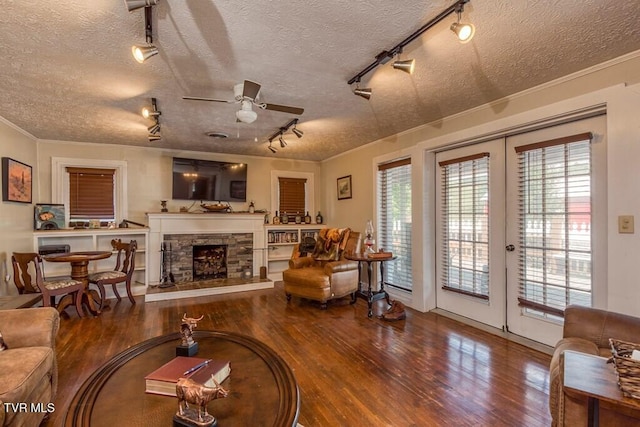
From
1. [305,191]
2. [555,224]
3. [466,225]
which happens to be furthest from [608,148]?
[305,191]

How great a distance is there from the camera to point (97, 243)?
15.3ft

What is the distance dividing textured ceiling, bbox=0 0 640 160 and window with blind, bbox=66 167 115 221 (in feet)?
4.16

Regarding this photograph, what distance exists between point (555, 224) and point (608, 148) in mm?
721

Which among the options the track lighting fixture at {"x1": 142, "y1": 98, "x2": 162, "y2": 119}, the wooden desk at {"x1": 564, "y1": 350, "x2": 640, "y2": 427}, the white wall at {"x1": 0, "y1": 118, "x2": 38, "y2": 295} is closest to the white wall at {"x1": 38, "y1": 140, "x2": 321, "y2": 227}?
the white wall at {"x1": 0, "y1": 118, "x2": 38, "y2": 295}

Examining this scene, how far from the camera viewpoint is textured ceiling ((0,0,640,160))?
65.9 inches

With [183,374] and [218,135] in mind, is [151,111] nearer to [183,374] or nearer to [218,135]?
[218,135]

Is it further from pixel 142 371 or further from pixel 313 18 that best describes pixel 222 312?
pixel 313 18

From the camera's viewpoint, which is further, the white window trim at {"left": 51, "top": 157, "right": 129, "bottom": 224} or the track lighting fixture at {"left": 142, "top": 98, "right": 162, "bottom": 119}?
the white window trim at {"left": 51, "top": 157, "right": 129, "bottom": 224}

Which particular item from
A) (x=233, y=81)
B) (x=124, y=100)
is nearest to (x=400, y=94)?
(x=233, y=81)

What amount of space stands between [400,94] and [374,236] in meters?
2.34

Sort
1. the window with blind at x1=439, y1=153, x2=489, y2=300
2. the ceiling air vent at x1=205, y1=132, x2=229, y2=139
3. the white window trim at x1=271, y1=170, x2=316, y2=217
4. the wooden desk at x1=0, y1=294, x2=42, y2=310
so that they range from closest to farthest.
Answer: the wooden desk at x1=0, y1=294, x2=42, y2=310
the window with blind at x1=439, y1=153, x2=489, y2=300
the ceiling air vent at x1=205, y1=132, x2=229, y2=139
the white window trim at x1=271, y1=170, x2=316, y2=217

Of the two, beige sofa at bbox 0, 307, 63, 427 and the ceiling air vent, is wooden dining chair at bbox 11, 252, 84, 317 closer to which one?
beige sofa at bbox 0, 307, 63, 427

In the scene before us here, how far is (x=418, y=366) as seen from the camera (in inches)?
95.3

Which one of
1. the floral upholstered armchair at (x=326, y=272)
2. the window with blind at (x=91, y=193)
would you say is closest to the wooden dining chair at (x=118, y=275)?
the window with blind at (x=91, y=193)
